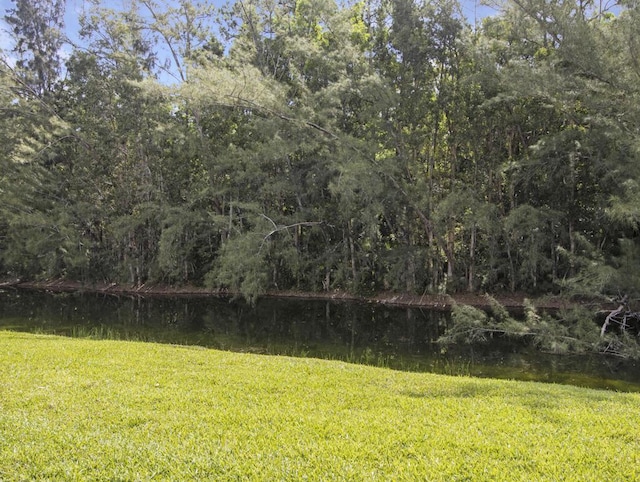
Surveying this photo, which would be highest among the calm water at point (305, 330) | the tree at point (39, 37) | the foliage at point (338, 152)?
the tree at point (39, 37)

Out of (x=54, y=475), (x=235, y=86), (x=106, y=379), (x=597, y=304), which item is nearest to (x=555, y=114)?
(x=597, y=304)

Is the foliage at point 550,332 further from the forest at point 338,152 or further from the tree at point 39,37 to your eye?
the tree at point 39,37

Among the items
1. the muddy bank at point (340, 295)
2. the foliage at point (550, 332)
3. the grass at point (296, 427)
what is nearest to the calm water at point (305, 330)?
the foliage at point (550, 332)

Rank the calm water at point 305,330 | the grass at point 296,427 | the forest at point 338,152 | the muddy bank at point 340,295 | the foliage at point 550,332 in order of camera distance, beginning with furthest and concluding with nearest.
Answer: the muddy bank at point 340,295
the forest at point 338,152
the foliage at point 550,332
the calm water at point 305,330
the grass at point 296,427

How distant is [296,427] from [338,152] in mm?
15107

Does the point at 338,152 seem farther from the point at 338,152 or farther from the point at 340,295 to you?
the point at 340,295

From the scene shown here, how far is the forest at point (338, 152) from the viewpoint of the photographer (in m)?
13.8

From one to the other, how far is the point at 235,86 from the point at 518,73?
9700 millimetres

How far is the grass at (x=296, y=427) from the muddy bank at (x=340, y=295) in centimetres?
907

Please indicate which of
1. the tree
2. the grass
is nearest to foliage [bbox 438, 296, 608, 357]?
the grass

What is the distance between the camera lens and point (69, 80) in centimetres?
2778

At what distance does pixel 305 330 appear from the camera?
574 inches

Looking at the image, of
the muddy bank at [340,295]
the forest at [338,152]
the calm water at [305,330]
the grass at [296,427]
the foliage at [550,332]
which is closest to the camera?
the grass at [296,427]

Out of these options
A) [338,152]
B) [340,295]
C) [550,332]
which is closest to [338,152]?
[338,152]
